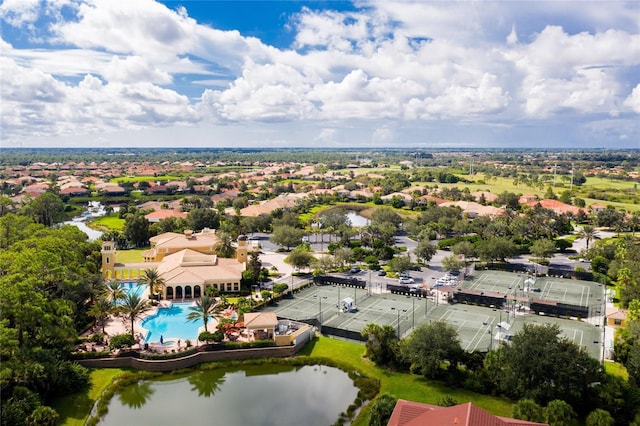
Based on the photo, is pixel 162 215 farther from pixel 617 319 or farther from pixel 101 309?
pixel 617 319

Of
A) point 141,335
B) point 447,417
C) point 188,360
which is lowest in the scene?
point 141,335

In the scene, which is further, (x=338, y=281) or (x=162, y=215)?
(x=162, y=215)

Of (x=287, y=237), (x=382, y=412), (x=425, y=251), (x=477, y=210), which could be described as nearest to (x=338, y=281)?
(x=425, y=251)

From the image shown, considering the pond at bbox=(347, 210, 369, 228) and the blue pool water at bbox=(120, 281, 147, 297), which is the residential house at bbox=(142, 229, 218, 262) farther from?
the pond at bbox=(347, 210, 369, 228)

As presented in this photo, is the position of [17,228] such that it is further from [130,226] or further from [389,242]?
[389,242]

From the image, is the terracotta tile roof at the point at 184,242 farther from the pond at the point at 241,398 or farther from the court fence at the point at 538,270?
the court fence at the point at 538,270

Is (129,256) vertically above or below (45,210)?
below

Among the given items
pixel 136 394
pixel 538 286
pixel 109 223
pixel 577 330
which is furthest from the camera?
pixel 109 223

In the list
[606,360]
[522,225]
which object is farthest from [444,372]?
[522,225]
